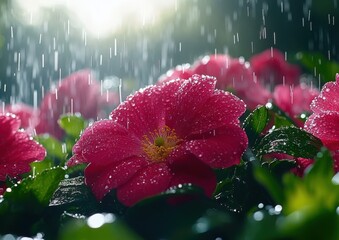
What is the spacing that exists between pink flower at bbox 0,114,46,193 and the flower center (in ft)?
0.51

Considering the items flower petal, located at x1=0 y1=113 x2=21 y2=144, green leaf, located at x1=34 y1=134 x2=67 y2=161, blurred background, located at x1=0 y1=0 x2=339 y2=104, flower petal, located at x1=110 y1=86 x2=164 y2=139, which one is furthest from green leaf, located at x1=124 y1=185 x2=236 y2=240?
blurred background, located at x1=0 y1=0 x2=339 y2=104

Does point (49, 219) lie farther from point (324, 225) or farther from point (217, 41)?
point (217, 41)

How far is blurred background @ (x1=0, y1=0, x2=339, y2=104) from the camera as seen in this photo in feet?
12.8

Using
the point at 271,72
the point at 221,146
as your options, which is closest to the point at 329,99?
the point at 221,146

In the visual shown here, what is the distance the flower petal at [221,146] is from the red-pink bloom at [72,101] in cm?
85

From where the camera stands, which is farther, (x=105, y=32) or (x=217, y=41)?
(x=105, y=32)

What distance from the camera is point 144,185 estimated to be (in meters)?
0.78

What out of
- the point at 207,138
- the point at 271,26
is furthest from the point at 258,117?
the point at 271,26

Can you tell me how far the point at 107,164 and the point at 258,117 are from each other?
0.22 m

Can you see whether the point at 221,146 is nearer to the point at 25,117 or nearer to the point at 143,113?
the point at 143,113

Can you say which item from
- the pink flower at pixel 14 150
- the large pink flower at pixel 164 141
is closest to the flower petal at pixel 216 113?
the large pink flower at pixel 164 141

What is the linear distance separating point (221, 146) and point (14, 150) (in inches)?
11.7

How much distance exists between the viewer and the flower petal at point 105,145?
2.69 feet

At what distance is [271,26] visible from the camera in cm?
402
